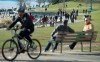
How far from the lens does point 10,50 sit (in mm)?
12844

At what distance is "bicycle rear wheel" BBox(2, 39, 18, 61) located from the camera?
497 inches

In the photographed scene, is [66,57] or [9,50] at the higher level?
[9,50]

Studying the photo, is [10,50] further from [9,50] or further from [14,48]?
[14,48]

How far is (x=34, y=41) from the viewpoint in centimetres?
1329

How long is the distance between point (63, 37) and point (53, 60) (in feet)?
6.58

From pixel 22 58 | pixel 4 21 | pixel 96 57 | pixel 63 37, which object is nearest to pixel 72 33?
pixel 63 37

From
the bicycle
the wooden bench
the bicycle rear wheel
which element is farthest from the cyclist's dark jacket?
the wooden bench

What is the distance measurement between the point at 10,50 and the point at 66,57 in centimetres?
220

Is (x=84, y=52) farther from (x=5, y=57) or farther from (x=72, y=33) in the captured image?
(x=5, y=57)

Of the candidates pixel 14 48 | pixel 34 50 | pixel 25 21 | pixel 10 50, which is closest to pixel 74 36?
pixel 34 50

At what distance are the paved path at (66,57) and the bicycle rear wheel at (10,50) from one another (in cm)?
24

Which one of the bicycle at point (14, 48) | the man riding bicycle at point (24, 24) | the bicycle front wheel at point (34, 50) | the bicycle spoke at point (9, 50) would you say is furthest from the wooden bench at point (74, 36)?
the bicycle spoke at point (9, 50)

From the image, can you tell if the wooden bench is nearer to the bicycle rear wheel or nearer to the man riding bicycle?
the man riding bicycle

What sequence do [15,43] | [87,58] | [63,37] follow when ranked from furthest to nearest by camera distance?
[63,37]
[87,58]
[15,43]
